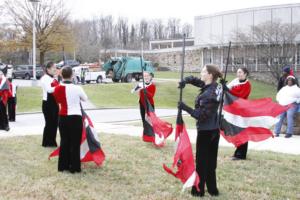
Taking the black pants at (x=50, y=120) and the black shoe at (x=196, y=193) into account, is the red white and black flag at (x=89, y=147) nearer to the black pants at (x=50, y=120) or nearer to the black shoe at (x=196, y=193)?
the black pants at (x=50, y=120)

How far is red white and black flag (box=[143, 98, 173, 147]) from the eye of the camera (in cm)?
995

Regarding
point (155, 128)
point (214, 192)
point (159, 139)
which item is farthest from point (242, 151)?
point (214, 192)

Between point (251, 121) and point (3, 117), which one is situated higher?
point (251, 121)

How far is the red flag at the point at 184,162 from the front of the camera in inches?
238

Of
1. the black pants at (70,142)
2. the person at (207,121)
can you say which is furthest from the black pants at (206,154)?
the black pants at (70,142)

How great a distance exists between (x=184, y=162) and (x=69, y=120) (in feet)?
7.37

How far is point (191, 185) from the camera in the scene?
598 centimetres

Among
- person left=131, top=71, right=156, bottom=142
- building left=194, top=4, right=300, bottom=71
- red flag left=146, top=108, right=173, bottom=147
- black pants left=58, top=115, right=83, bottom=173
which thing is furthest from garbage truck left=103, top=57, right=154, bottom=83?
black pants left=58, top=115, right=83, bottom=173

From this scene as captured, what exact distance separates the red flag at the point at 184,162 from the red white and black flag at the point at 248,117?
2.10 m

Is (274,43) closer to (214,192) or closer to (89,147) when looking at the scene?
(89,147)

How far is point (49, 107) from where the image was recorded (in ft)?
31.0

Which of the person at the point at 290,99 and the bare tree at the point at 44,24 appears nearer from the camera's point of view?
the person at the point at 290,99

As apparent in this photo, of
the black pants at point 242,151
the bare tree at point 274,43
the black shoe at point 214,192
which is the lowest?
the black shoe at point 214,192

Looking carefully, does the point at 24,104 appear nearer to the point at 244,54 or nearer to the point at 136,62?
the point at 136,62
